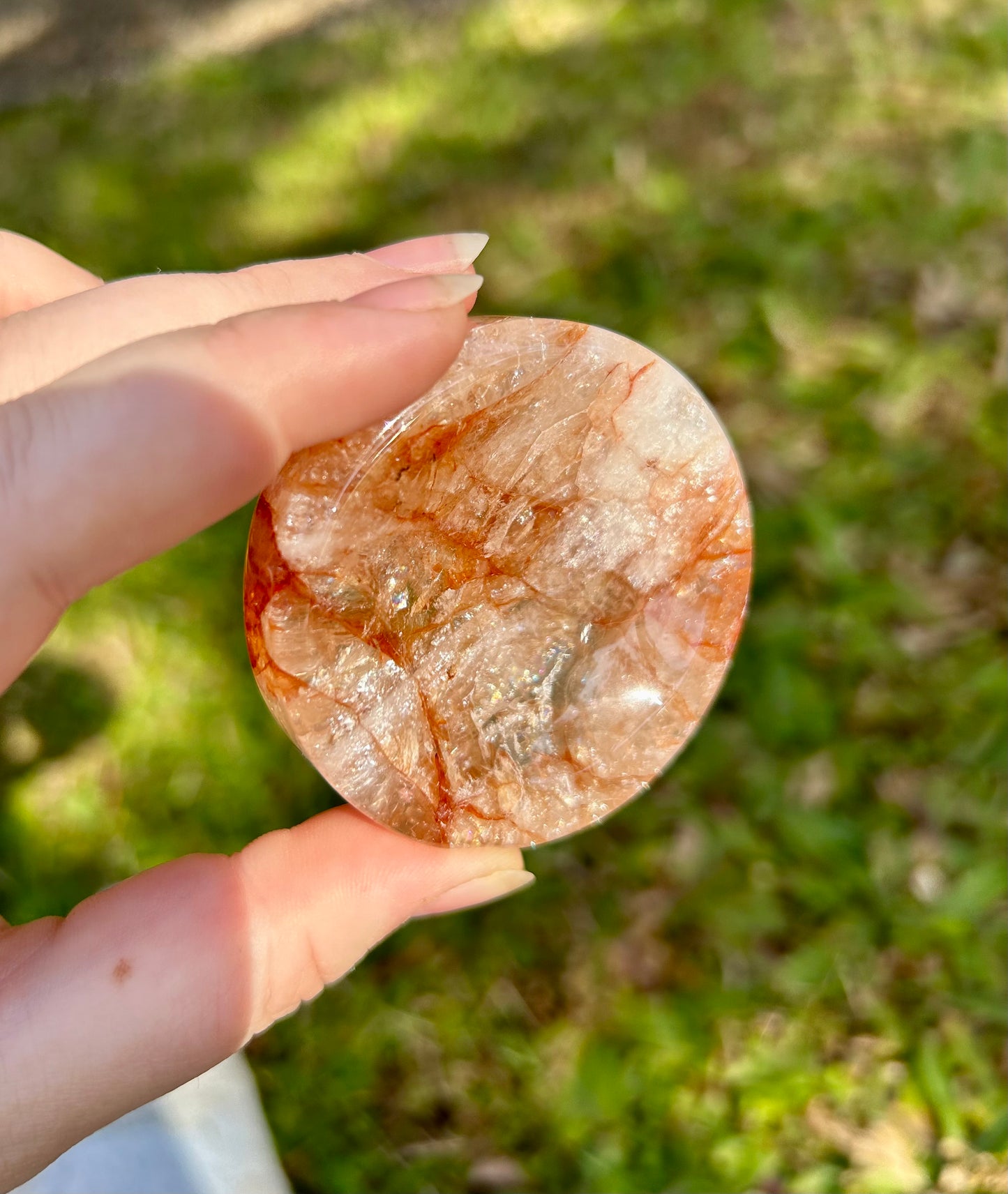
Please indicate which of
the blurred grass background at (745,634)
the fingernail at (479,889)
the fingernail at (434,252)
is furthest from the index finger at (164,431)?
the blurred grass background at (745,634)

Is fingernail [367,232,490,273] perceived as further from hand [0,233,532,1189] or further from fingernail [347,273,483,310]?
fingernail [347,273,483,310]

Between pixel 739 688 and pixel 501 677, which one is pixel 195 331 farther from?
pixel 739 688

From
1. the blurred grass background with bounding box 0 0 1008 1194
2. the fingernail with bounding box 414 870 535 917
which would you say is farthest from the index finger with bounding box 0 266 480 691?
the blurred grass background with bounding box 0 0 1008 1194

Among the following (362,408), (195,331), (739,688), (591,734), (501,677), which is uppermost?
(195,331)

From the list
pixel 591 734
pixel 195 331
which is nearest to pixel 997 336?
pixel 591 734

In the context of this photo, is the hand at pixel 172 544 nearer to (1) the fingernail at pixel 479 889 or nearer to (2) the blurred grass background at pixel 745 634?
(1) the fingernail at pixel 479 889

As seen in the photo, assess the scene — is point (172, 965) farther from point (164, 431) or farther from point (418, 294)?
point (418, 294)

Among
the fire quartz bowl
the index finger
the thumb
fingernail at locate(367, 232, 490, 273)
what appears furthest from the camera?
fingernail at locate(367, 232, 490, 273)
